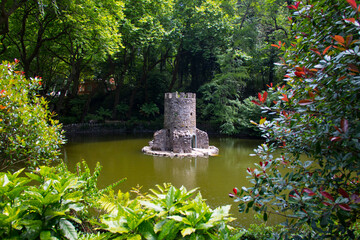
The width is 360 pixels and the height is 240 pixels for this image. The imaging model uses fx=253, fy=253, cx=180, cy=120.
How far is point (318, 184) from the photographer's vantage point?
2127 millimetres

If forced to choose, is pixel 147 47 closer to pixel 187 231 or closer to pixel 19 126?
pixel 19 126

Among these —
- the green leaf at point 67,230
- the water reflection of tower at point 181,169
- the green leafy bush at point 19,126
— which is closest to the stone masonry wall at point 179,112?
the water reflection of tower at point 181,169

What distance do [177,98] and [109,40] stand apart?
433 cm

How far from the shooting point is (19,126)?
156 inches

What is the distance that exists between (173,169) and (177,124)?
3.80 meters

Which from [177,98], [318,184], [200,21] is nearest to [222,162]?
[177,98]

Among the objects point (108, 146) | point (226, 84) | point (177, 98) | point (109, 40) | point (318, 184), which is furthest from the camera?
point (226, 84)

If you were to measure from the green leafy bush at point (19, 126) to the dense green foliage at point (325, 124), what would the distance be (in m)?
3.37

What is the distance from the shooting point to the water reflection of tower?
8.05m

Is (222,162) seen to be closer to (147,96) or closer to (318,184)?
(318,184)

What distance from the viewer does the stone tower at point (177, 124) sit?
1292 centimetres

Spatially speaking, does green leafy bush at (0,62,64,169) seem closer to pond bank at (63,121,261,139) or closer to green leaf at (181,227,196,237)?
green leaf at (181,227,196,237)

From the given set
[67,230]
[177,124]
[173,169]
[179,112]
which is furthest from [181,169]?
[67,230]

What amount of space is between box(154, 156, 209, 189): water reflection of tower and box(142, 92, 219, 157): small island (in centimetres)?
108
